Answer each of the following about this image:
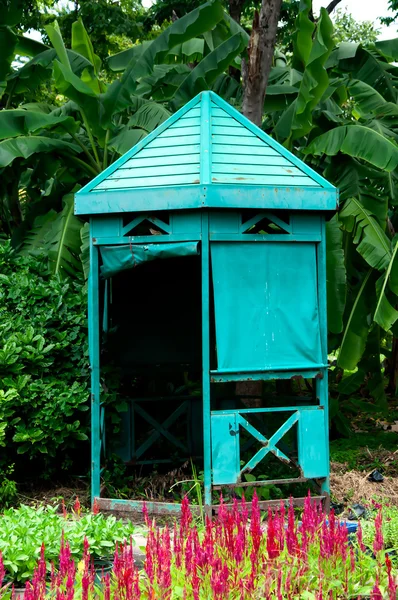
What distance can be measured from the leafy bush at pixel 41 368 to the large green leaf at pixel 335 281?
266 cm

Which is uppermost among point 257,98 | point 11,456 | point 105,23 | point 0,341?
point 105,23

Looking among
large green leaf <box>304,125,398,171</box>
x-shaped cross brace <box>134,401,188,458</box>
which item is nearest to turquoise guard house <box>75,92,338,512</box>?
x-shaped cross brace <box>134,401,188,458</box>

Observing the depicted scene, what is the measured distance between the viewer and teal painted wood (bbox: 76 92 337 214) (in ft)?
21.3

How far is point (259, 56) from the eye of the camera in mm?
8883

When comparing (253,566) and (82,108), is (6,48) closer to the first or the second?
(82,108)

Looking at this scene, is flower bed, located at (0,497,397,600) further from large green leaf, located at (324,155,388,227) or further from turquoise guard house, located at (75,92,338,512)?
large green leaf, located at (324,155,388,227)

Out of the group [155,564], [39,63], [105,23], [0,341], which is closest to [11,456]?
[0,341]

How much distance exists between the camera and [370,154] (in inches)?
340

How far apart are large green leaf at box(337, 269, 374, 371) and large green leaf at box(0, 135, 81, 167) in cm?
405

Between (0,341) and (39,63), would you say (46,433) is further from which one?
(39,63)

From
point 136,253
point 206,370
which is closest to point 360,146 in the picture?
point 136,253

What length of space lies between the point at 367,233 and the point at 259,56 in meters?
2.38

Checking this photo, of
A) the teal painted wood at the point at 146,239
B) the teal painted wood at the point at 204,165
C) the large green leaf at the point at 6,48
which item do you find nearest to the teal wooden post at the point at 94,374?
the teal painted wood at the point at 146,239

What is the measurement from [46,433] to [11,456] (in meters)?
0.62
